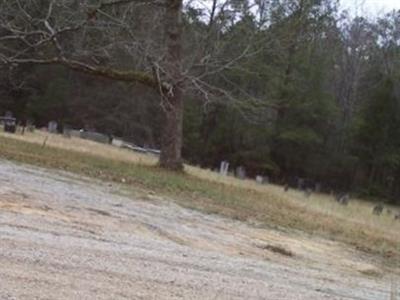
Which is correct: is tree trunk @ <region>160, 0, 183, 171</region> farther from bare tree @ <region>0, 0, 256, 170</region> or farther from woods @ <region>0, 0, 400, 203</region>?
woods @ <region>0, 0, 400, 203</region>

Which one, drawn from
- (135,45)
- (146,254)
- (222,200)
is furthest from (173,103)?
(146,254)

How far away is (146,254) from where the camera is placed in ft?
26.2

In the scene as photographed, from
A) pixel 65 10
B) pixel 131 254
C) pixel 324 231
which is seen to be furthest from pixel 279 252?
pixel 65 10

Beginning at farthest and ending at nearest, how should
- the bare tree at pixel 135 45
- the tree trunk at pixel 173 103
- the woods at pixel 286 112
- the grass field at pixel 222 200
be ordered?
the woods at pixel 286 112, the tree trunk at pixel 173 103, the bare tree at pixel 135 45, the grass field at pixel 222 200

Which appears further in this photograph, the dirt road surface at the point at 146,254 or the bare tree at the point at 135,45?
the bare tree at the point at 135,45

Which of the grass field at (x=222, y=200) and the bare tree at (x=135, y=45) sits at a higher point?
the bare tree at (x=135, y=45)

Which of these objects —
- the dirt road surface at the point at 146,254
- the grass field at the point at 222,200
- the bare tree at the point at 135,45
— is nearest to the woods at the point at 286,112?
the bare tree at the point at 135,45

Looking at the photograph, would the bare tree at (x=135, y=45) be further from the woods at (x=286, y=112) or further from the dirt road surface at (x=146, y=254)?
the woods at (x=286, y=112)

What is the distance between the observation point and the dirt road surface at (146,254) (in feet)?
20.8

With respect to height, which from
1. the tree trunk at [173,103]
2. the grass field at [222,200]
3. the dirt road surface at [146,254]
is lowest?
the dirt road surface at [146,254]

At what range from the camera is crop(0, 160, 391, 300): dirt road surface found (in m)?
6.35

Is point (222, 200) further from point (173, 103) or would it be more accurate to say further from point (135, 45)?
point (135, 45)

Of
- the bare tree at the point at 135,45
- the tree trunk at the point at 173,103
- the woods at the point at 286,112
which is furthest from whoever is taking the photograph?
the woods at the point at 286,112

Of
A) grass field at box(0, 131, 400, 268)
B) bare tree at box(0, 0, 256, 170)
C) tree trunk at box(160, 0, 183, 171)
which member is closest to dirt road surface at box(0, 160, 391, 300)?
grass field at box(0, 131, 400, 268)
